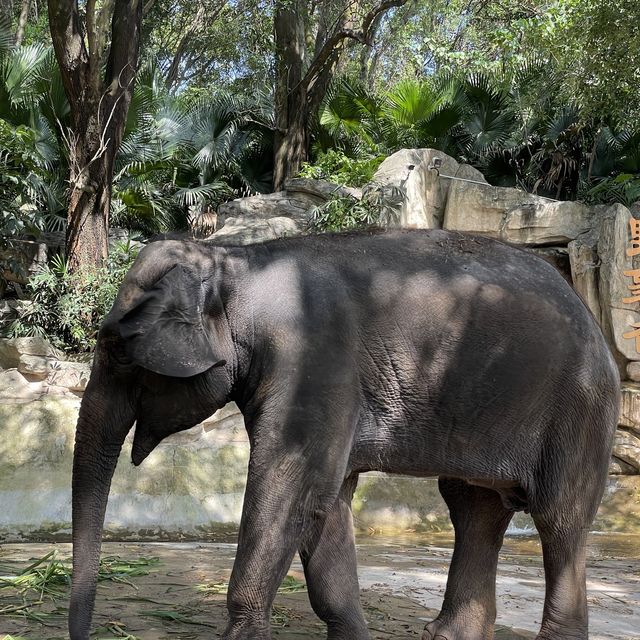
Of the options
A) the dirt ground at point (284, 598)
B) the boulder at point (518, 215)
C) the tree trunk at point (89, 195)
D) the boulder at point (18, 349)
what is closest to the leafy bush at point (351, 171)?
the boulder at point (518, 215)

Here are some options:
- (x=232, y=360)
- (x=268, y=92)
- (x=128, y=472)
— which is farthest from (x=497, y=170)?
(x=232, y=360)

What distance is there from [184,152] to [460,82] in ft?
17.3

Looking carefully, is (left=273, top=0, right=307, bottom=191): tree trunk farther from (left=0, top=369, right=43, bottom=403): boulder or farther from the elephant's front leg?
the elephant's front leg

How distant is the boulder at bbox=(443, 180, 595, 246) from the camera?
12789 mm

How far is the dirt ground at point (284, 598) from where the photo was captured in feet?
14.6

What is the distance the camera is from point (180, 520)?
8516mm

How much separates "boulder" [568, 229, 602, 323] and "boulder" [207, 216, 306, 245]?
354 cm

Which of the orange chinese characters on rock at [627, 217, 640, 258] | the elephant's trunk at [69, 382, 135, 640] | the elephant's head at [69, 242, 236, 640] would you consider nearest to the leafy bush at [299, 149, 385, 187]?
the orange chinese characters on rock at [627, 217, 640, 258]

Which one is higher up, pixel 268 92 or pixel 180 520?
pixel 268 92

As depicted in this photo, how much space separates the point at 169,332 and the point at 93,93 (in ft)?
30.2

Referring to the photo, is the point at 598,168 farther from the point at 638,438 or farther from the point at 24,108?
the point at 24,108

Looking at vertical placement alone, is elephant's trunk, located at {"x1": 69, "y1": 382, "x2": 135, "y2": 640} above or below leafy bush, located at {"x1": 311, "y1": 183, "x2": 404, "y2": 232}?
below

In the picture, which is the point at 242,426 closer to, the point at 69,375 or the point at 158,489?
the point at 158,489

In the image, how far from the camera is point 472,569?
14.4 ft
